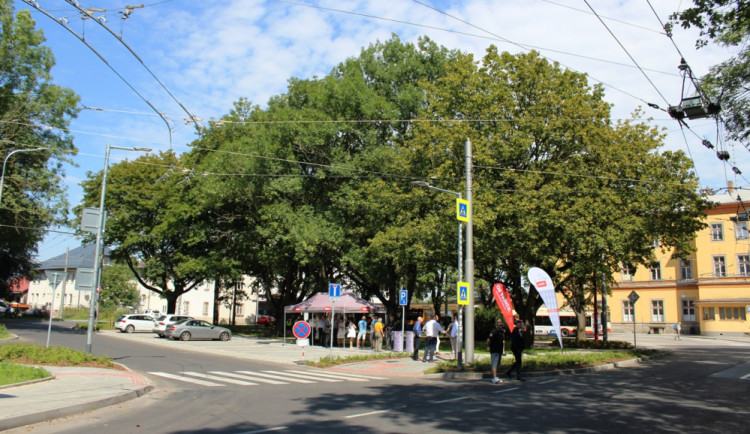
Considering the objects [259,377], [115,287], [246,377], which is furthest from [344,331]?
[115,287]

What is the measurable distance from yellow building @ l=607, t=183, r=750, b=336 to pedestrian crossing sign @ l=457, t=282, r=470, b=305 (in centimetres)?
3926

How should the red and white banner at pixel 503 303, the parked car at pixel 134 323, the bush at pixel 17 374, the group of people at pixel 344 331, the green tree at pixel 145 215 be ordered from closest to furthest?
→ the bush at pixel 17 374 → the red and white banner at pixel 503 303 → the group of people at pixel 344 331 → the parked car at pixel 134 323 → the green tree at pixel 145 215

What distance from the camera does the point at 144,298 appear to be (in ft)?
261

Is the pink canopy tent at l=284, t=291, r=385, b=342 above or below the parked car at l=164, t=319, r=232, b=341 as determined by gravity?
above

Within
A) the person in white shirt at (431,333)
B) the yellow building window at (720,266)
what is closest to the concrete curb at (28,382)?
the person in white shirt at (431,333)

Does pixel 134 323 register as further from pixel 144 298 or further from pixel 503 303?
pixel 144 298

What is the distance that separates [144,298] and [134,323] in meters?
42.7

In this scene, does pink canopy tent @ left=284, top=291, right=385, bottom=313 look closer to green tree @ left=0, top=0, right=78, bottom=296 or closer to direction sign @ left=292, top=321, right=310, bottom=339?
direction sign @ left=292, top=321, right=310, bottom=339

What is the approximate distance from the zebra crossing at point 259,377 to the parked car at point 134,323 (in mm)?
26562

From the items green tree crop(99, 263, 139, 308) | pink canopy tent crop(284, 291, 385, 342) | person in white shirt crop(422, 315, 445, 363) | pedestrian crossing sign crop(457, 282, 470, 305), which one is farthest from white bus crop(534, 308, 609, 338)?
green tree crop(99, 263, 139, 308)

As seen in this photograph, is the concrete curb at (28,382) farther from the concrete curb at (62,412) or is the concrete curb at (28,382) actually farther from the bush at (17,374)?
the concrete curb at (62,412)

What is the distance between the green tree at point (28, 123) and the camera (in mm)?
29203

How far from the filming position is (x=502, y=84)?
1038 inches

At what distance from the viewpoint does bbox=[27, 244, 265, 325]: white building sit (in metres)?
75.1
